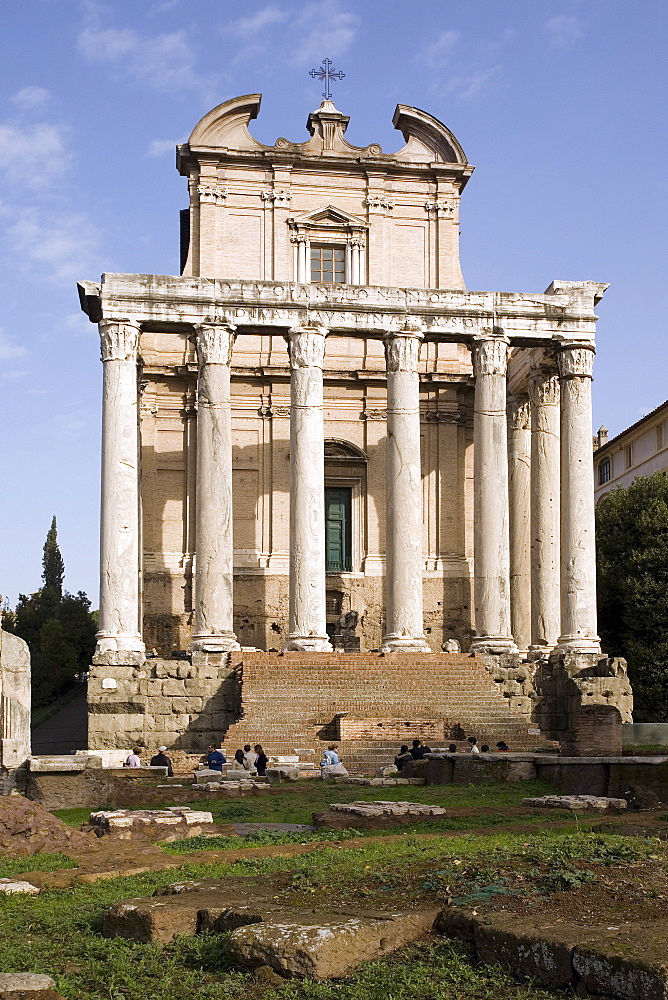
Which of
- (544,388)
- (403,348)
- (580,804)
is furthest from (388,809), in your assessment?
(544,388)

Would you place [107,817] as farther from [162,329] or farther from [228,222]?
[228,222]

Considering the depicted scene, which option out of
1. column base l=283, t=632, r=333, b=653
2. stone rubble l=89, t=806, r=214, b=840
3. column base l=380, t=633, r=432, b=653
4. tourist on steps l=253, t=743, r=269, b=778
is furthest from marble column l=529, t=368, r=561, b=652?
stone rubble l=89, t=806, r=214, b=840

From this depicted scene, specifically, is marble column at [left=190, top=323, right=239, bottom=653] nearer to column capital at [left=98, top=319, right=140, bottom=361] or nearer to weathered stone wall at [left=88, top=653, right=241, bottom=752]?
weathered stone wall at [left=88, top=653, right=241, bottom=752]

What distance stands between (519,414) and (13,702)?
79.0 ft

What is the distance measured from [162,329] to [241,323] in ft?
6.97

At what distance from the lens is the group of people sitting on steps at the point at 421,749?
77.4ft

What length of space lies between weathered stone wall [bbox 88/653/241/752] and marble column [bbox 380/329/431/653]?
4.54 metres

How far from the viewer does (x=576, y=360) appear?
33969 mm

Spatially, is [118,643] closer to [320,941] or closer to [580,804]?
[580,804]

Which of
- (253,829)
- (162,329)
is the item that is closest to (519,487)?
(162,329)

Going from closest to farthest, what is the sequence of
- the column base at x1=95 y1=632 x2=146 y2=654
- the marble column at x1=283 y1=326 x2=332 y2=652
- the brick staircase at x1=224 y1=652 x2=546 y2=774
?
the brick staircase at x1=224 y1=652 x2=546 y2=774
the column base at x1=95 y1=632 x2=146 y2=654
the marble column at x1=283 y1=326 x2=332 y2=652

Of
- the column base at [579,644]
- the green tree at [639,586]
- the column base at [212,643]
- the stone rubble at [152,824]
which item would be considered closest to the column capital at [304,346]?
the column base at [212,643]

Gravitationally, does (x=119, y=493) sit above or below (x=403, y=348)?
below

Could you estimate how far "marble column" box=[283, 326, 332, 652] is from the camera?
31.7m
